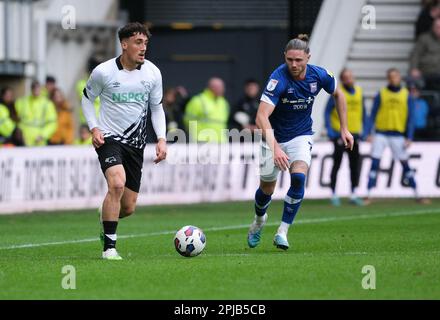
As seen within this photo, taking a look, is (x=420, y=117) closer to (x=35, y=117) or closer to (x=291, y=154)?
(x=35, y=117)

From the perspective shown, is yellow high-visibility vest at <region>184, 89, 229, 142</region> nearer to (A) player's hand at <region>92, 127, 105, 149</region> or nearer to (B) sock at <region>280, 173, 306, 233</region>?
(B) sock at <region>280, 173, 306, 233</region>

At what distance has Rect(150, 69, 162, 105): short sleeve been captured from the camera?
42.1 feet

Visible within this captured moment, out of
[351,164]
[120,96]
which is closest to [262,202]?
[120,96]

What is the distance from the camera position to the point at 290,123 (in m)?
13.6

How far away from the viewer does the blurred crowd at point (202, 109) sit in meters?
24.3

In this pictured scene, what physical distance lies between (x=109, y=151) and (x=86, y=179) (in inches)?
367

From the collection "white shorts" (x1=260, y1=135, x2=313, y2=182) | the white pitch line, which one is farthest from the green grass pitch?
"white shorts" (x1=260, y1=135, x2=313, y2=182)

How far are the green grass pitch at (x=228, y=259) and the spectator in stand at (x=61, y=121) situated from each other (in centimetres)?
588

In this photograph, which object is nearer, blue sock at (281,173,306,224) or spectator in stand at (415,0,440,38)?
blue sock at (281,173,306,224)

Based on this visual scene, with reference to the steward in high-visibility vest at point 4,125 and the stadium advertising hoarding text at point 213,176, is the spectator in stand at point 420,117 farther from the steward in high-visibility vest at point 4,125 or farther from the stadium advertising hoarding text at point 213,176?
the steward in high-visibility vest at point 4,125

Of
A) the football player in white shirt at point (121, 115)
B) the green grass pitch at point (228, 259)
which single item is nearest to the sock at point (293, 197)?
the green grass pitch at point (228, 259)

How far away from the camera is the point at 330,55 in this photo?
91.1ft

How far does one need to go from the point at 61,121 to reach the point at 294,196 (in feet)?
42.4

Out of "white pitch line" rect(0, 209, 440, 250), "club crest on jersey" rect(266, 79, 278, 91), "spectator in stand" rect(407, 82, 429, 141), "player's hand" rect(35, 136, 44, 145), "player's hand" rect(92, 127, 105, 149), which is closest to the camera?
"player's hand" rect(92, 127, 105, 149)
